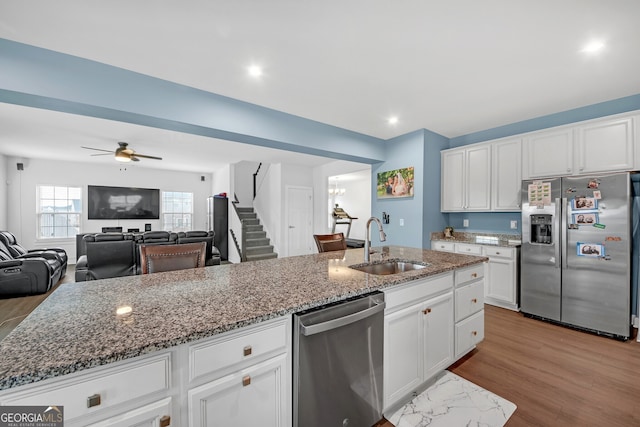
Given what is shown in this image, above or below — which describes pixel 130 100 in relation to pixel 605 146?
above

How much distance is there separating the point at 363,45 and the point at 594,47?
185 cm

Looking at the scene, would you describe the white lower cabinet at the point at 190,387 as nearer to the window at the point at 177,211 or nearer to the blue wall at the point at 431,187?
the blue wall at the point at 431,187

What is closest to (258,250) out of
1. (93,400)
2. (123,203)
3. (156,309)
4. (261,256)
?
(261,256)

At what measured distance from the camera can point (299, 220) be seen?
23.1ft

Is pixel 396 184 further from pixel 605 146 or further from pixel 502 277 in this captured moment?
pixel 605 146

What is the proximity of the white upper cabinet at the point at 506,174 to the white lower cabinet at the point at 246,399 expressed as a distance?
382 cm

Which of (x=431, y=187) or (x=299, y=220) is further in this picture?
(x=299, y=220)

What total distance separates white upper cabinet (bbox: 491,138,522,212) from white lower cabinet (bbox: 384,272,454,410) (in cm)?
232

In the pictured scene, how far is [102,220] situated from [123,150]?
3706 mm

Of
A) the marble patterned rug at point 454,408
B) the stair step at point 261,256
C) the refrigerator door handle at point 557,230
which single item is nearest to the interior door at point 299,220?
the stair step at point 261,256

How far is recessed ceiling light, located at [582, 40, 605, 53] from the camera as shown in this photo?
2.01 meters

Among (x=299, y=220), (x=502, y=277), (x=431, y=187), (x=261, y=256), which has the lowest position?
(x=261, y=256)

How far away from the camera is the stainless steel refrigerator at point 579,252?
105 inches

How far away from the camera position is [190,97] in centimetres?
270
